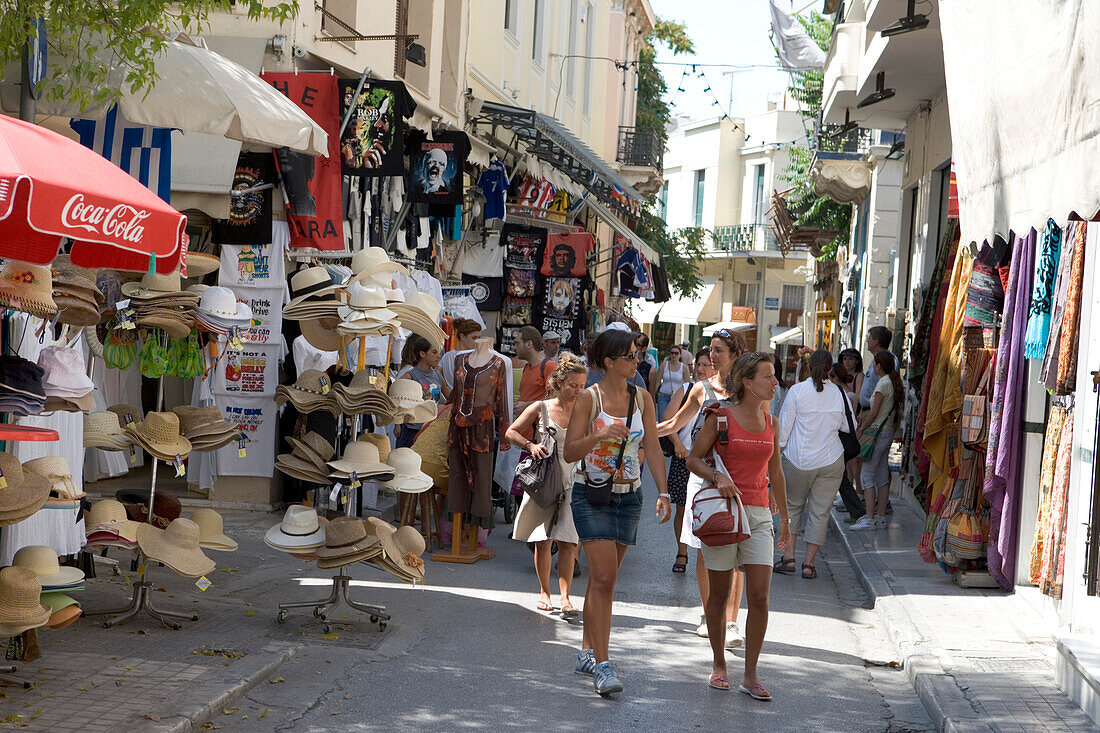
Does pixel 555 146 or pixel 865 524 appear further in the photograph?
pixel 555 146

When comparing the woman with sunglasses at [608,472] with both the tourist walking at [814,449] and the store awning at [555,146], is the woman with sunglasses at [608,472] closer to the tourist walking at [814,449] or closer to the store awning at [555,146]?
the tourist walking at [814,449]

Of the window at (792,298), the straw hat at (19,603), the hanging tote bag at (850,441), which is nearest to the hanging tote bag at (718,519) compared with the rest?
the straw hat at (19,603)

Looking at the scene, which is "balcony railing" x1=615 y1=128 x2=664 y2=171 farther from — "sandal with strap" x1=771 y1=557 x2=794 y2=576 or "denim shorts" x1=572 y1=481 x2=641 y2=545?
"denim shorts" x1=572 y1=481 x2=641 y2=545

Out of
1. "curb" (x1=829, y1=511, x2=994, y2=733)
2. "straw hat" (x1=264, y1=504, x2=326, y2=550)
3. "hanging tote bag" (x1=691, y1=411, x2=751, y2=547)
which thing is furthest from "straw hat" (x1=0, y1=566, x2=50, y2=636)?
"curb" (x1=829, y1=511, x2=994, y2=733)

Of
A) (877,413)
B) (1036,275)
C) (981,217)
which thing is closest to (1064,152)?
(981,217)

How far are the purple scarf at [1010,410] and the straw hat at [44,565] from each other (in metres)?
6.39

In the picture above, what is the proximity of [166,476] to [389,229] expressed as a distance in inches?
151

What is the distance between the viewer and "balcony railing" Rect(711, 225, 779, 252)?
51.9 meters

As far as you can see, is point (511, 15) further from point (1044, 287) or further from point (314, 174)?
point (1044, 287)

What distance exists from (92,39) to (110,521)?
3.58m

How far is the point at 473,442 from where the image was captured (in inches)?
405

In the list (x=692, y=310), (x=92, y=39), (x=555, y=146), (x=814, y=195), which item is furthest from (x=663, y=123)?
(x=92, y=39)

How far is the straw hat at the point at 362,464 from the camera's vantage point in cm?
758

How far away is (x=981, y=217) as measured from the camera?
21.1 ft
